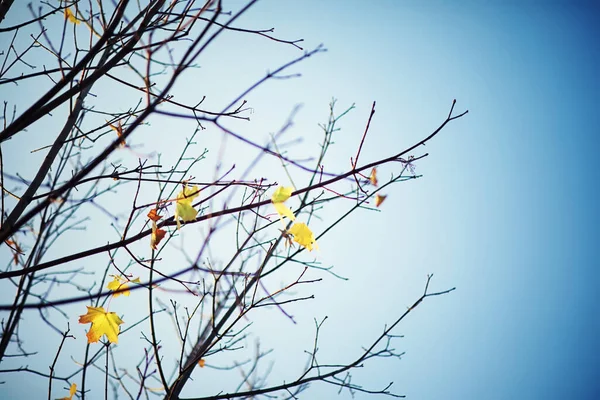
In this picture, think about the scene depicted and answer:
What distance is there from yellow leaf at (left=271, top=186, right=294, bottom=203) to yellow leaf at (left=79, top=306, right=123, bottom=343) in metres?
1.04

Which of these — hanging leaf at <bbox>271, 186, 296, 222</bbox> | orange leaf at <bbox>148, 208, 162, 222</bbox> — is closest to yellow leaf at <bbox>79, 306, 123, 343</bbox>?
orange leaf at <bbox>148, 208, 162, 222</bbox>

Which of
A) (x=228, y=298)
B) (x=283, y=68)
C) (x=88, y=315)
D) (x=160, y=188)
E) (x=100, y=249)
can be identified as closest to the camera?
(x=283, y=68)

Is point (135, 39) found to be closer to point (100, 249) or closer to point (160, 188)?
point (100, 249)

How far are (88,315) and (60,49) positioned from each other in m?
1.08

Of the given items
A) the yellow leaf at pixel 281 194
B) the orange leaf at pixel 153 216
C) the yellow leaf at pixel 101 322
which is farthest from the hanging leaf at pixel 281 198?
the yellow leaf at pixel 101 322

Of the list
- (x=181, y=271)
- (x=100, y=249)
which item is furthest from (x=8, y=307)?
(x=181, y=271)

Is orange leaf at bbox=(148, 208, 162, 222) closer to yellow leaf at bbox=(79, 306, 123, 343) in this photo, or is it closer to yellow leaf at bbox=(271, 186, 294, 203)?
yellow leaf at bbox=(271, 186, 294, 203)

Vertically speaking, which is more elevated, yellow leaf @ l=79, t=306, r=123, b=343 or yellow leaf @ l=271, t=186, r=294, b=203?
yellow leaf @ l=271, t=186, r=294, b=203

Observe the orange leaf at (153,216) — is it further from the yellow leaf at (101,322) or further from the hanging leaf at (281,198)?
the yellow leaf at (101,322)

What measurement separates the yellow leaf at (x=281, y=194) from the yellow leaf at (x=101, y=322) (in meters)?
1.04

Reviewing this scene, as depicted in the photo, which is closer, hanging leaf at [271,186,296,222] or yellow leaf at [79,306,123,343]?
hanging leaf at [271,186,296,222]

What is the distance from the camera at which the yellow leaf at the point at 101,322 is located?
4.77 ft

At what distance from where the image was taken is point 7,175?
1.55 metres

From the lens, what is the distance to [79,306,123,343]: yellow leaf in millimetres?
1453
